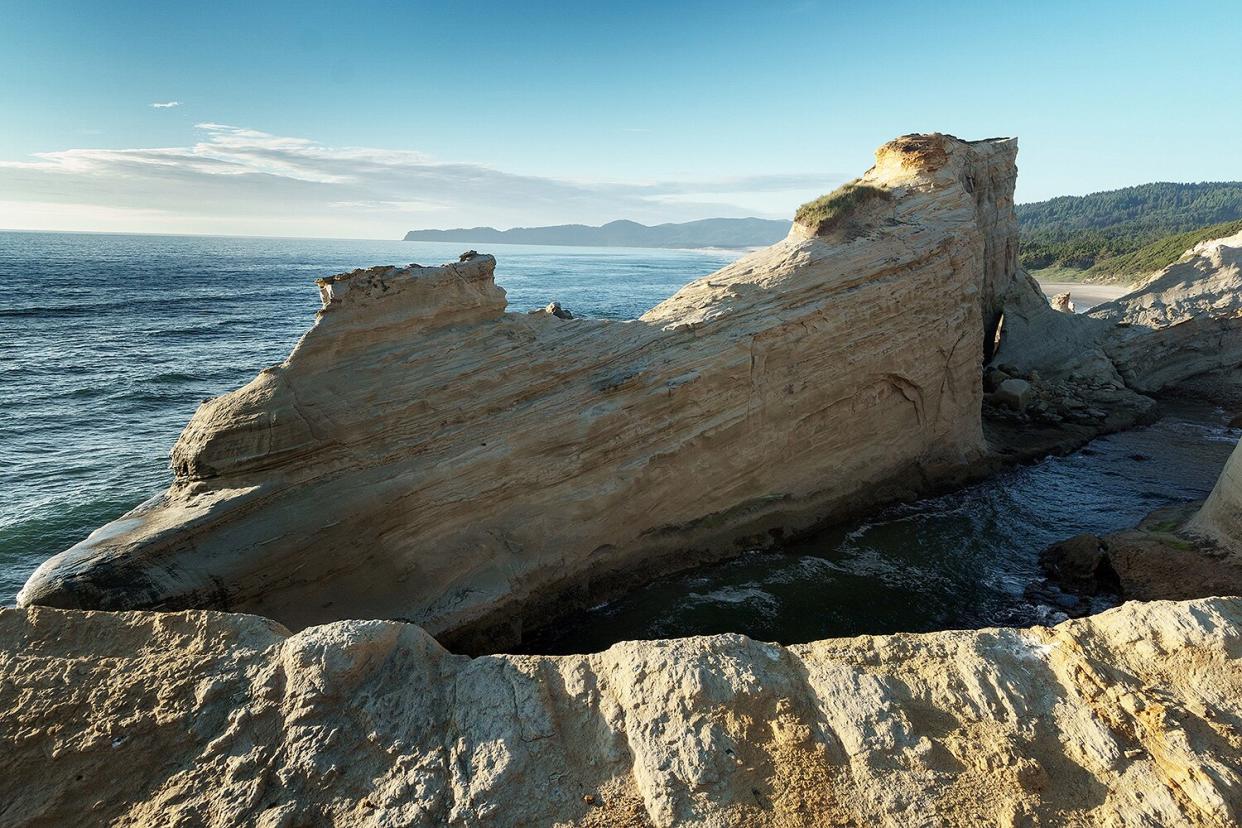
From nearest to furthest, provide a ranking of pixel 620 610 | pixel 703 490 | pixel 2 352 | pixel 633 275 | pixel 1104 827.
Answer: pixel 1104 827 → pixel 620 610 → pixel 703 490 → pixel 2 352 → pixel 633 275

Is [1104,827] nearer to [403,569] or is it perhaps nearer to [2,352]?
[403,569]

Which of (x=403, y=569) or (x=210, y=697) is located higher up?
(x=210, y=697)

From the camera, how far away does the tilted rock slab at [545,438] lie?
29.5 feet

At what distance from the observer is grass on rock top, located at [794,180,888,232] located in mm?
14797

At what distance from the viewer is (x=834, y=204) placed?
15.0 metres

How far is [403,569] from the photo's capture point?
9.88 m

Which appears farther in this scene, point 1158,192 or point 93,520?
point 1158,192

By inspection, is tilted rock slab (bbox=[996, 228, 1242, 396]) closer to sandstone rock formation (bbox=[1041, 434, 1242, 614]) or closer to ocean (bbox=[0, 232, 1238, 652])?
ocean (bbox=[0, 232, 1238, 652])

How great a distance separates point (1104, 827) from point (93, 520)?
1606cm

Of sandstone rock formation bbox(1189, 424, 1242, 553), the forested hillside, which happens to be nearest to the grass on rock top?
sandstone rock formation bbox(1189, 424, 1242, 553)

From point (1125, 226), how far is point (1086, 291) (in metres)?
64.8

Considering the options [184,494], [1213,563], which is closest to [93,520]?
[184,494]

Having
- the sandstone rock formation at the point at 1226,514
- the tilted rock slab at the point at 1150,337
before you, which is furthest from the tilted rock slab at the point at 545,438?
the tilted rock slab at the point at 1150,337

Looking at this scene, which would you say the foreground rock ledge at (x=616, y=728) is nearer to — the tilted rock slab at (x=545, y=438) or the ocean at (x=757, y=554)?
the tilted rock slab at (x=545, y=438)
